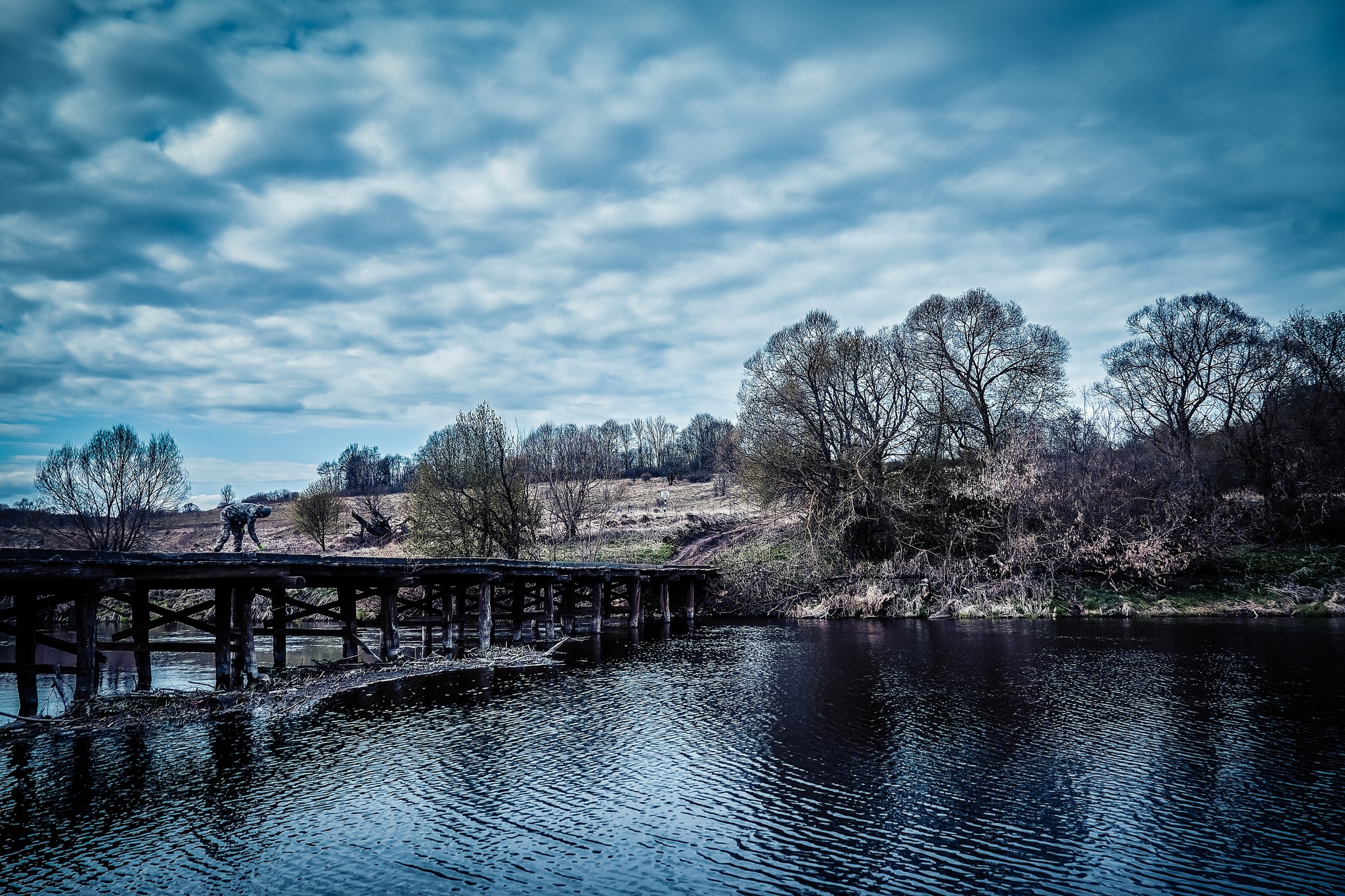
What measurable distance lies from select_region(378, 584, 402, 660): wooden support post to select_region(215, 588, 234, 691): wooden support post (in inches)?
198

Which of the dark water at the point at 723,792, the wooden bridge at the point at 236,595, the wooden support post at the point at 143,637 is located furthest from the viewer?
the wooden support post at the point at 143,637

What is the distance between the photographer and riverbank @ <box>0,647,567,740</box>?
13.1 metres

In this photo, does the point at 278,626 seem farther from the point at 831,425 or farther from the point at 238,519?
the point at 831,425

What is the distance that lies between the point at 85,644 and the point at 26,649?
246 centimetres

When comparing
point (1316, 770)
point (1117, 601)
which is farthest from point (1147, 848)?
point (1117, 601)

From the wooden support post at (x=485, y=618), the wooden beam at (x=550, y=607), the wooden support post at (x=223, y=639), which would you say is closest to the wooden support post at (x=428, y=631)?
the wooden support post at (x=485, y=618)

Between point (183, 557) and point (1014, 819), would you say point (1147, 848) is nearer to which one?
point (1014, 819)

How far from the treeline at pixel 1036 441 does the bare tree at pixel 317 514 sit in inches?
1126

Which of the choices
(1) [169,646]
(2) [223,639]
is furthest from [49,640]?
(1) [169,646]

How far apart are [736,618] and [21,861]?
31425 millimetres

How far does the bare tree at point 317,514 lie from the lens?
4953 centimetres

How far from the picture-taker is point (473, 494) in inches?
1467

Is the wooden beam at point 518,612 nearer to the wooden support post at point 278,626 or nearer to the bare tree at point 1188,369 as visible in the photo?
the wooden support post at point 278,626

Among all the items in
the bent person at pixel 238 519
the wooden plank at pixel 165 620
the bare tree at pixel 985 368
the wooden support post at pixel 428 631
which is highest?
the bare tree at pixel 985 368
